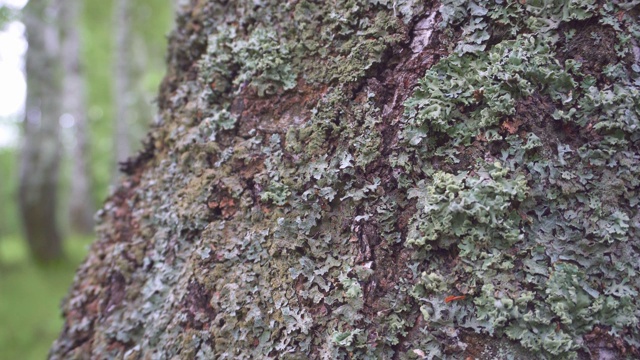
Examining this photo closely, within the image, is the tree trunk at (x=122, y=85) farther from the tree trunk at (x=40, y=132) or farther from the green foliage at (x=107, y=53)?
the tree trunk at (x=40, y=132)

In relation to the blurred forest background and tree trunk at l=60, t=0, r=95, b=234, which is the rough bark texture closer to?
the blurred forest background

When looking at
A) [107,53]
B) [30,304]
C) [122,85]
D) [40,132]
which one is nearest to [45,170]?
[40,132]

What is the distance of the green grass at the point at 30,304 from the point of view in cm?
454

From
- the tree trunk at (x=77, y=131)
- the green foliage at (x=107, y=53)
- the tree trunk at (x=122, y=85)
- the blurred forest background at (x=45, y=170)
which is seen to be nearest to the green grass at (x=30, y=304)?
the blurred forest background at (x=45, y=170)

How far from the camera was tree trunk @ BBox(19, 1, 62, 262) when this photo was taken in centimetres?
570

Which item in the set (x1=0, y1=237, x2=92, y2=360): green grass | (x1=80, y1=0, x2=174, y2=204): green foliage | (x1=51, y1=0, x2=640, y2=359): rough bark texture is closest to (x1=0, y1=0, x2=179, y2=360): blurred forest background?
(x1=0, y1=237, x2=92, y2=360): green grass

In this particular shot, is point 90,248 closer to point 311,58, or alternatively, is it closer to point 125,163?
point 125,163

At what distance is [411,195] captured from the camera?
110 cm

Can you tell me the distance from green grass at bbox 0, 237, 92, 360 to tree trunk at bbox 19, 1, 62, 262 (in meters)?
0.33

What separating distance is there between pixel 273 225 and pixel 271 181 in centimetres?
12

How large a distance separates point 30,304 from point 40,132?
2.18 metres

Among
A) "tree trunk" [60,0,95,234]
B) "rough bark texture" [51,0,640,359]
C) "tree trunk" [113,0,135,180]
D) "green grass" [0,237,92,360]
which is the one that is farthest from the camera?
"tree trunk" [60,0,95,234]

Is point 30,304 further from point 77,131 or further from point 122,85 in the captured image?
point 77,131

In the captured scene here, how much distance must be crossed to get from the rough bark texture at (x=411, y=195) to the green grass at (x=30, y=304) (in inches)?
134
